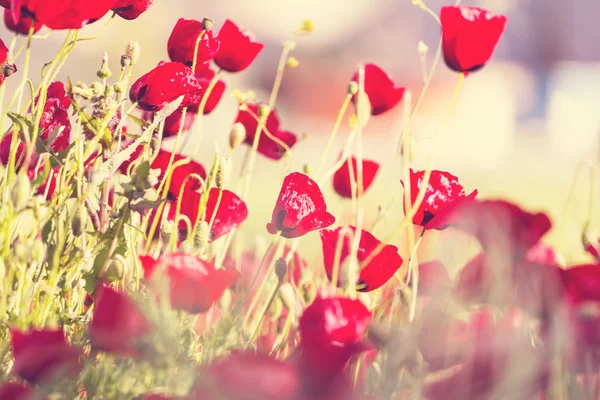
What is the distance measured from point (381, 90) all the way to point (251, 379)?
0.42 m

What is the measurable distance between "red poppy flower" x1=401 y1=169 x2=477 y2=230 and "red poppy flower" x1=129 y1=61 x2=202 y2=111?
163 millimetres

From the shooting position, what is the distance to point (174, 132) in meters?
0.60

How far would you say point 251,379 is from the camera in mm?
270

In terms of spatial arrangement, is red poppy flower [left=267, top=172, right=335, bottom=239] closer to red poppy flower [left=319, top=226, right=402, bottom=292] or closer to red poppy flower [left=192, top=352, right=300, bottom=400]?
red poppy flower [left=319, top=226, right=402, bottom=292]

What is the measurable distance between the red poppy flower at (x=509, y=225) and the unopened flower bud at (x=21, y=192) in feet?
0.74

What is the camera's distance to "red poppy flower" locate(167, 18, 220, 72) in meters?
0.56

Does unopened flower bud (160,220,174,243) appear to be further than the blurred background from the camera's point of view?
No

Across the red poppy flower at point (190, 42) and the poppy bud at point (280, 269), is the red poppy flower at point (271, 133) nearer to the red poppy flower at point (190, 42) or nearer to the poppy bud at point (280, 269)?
the red poppy flower at point (190, 42)

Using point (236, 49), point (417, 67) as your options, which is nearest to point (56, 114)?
point (236, 49)

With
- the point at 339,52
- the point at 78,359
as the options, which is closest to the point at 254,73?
the point at 339,52

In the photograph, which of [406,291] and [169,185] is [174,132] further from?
[406,291]

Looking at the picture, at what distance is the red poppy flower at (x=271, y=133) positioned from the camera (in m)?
0.68

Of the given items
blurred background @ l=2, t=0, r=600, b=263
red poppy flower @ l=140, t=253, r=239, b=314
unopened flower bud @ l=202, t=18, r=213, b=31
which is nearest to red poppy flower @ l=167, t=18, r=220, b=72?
unopened flower bud @ l=202, t=18, r=213, b=31

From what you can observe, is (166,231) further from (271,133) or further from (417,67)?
(417,67)
